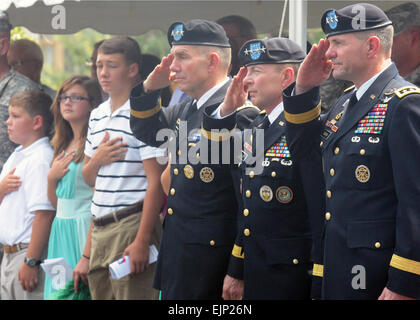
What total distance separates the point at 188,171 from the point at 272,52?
719mm

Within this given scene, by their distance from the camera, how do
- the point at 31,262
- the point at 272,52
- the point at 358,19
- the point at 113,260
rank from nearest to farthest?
the point at 358,19
the point at 272,52
the point at 113,260
the point at 31,262

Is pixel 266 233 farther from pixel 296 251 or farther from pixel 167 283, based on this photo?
pixel 167 283

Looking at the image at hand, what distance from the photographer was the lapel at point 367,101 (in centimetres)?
292

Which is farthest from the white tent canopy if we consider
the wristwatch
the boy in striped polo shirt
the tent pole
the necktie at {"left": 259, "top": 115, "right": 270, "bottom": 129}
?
the wristwatch

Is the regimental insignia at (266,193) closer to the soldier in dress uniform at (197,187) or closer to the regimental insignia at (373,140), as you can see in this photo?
the soldier in dress uniform at (197,187)

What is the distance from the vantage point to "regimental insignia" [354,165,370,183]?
2.87m

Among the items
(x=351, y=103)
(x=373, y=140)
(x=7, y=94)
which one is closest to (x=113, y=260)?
(x=7, y=94)

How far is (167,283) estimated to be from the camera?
12.6ft

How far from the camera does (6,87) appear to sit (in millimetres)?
5711

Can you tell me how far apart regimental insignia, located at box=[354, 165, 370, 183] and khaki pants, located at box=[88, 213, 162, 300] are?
1.90 metres

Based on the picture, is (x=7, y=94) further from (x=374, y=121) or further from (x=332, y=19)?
(x=374, y=121)

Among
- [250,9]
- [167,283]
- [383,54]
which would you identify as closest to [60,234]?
[167,283]

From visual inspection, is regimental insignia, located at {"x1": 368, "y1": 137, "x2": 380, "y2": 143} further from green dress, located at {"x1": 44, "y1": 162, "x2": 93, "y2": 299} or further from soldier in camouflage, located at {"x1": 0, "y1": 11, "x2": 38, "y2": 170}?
soldier in camouflage, located at {"x1": 0, "y1": 11, "x2": 38, "y2": 170}

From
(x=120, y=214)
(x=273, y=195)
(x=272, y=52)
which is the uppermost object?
(x=272, y=52)
